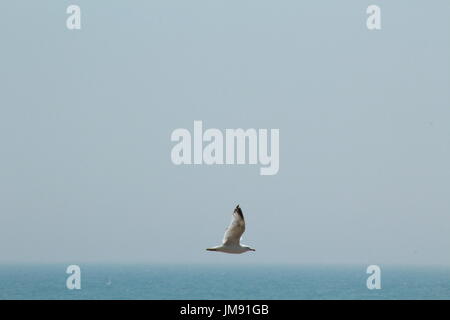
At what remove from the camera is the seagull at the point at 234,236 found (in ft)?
73.2

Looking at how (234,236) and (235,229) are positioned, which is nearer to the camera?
(235,229)

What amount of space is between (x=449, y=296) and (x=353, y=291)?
13933 mm

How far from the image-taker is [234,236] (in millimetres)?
22719

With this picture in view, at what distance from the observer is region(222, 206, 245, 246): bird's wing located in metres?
22.2

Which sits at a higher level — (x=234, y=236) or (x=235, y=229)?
(x=235, y=229)

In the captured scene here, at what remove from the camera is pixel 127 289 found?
128 metres

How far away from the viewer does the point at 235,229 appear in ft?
73.7

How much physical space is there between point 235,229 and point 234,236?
0.99 feet

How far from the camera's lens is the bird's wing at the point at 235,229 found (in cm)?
2224

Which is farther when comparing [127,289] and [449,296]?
[127,289]
